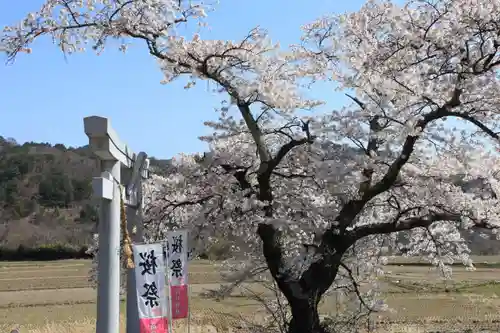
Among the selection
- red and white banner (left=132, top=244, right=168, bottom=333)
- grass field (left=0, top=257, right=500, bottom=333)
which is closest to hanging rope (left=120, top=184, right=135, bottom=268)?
red and white banner (left=132, top=244, right=168, bottom=333)

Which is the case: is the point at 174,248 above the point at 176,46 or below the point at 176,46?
below

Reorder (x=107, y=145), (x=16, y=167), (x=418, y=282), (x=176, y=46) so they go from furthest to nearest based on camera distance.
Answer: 1. (x=16, y=167)
2. (x=418, y=282)
3. (x=176, y=46)
4. (x=107, y=145)

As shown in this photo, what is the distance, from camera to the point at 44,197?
78562 mm

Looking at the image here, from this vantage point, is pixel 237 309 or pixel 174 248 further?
pixel 237 309

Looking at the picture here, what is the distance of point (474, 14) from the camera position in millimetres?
6465

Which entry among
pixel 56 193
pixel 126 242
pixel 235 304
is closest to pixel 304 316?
pixel 126 242

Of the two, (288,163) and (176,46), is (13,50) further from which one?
(288,163)

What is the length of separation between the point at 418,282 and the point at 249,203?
900 inches

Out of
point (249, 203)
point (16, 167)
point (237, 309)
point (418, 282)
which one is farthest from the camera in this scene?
point (16, 167)

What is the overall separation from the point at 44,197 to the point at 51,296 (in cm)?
5527

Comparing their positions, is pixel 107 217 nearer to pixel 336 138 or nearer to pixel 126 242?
pixel 126 242

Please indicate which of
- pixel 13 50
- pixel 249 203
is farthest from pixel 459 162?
pixel 13 50

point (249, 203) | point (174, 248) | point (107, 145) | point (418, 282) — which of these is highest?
point (107, 145)

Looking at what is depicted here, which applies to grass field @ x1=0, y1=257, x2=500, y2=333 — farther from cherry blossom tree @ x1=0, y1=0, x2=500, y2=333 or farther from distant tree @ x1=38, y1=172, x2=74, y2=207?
distant tree @ x1=38, y1=172, x2=74, y2=207
